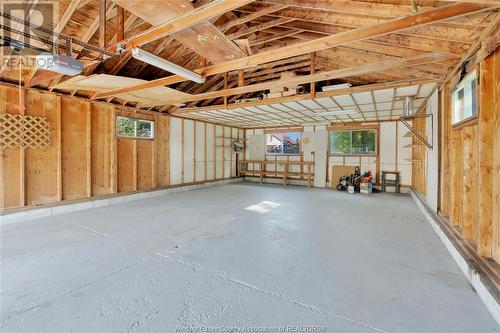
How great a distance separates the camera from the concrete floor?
1.91 metres

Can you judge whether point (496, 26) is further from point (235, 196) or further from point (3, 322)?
point (235, 196)

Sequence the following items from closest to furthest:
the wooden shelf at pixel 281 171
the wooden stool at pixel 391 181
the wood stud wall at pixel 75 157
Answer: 1. the wood stud wall at pixel 75 157
2. the wooden stool at pixel 391 181
3. the wooden shelf at pixel 281 171

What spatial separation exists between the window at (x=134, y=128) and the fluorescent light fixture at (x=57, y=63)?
13.7 ft

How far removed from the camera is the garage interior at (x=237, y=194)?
2.10 meters

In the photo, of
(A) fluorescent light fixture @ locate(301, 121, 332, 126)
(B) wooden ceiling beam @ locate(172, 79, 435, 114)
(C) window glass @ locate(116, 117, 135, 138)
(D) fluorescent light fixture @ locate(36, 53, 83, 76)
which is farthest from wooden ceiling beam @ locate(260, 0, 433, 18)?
(A) fluorescent light fixture @ locate(301, 121, 332, 126)

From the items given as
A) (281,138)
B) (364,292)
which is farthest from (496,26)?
(281,138)

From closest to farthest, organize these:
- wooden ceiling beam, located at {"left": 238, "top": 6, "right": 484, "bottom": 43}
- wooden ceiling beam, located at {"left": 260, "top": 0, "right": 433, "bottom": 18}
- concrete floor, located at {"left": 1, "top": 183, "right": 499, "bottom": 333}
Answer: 1. concrete floor, located at {"left": 1, "top": 183, "right": 499, "bottom": 333}
2. wooden ceiling beam, located at {"left": 260, "top": 0, "right": 433, "bottom": 18}
3. wooden ceiling beam, located at {"left": 238, "top": 6, "right": 484, "bottom": 43}

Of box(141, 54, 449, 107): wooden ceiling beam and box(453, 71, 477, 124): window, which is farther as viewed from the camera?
box(141, 54, 449, 107): wooden ceiling beam

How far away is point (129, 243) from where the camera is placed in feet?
Answer: 11.5

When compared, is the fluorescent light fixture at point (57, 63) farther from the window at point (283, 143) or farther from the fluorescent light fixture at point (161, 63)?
the window at point (283, 143)

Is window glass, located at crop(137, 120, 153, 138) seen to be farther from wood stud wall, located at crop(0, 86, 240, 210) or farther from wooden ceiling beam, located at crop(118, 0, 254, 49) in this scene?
wooden ceiling beam, located at crop(118, 0, 254, 49)

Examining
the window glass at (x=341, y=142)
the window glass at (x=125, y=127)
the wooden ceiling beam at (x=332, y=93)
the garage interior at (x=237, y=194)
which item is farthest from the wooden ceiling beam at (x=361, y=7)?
the window glass at (x=341, y=142)
